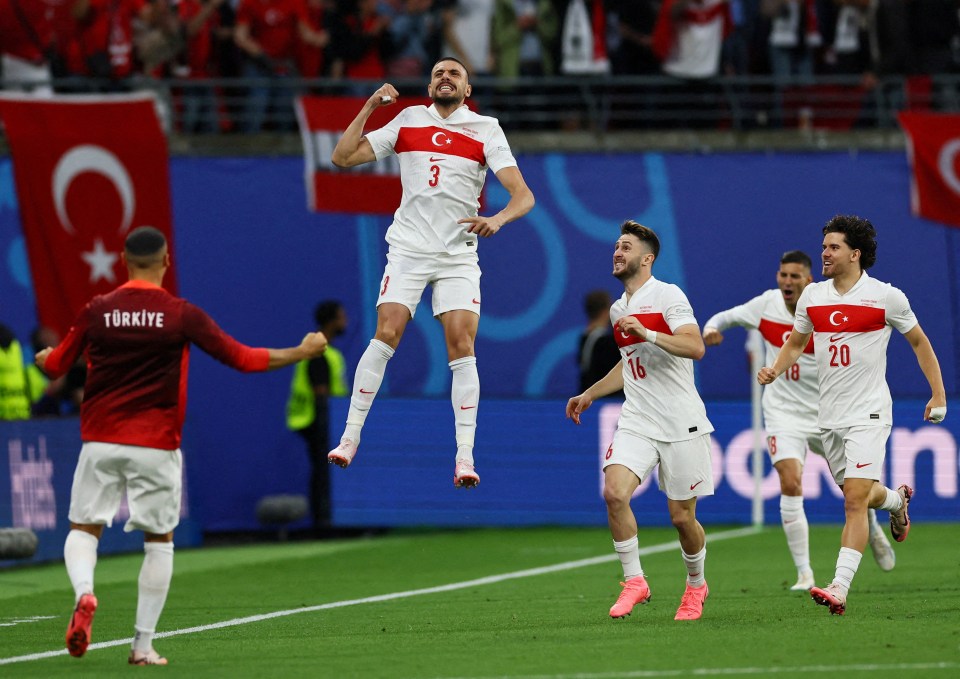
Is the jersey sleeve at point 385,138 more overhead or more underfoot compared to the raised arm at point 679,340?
more overhead

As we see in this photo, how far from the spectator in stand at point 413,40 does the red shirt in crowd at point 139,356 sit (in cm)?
1293

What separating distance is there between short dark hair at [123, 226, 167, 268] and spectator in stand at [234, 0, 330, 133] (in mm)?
12373

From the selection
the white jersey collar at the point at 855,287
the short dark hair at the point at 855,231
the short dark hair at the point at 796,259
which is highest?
the short dark hair at the point at 855,231

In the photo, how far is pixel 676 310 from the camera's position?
10.7m

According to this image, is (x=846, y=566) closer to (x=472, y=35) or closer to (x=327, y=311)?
(x=327, y=311)

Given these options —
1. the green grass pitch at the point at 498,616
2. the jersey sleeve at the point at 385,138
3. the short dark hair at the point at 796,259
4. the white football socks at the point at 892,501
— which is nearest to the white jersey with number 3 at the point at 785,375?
the short dark hair at the point at 796,259

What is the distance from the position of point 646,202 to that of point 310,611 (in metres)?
10.2

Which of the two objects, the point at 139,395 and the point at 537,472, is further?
the point at 537,472

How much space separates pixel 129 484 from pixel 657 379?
137 inches

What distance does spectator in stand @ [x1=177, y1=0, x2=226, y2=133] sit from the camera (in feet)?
69.5

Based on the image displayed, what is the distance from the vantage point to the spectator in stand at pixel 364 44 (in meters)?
21.4

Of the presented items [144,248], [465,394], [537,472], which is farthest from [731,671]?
[537,472]

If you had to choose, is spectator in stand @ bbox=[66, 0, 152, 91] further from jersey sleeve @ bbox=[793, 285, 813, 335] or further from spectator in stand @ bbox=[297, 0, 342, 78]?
jersey sleeve @ bbox=[793, 285, 813, 335]

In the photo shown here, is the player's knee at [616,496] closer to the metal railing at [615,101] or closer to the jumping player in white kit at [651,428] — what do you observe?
the jumping player in white kit at [651,428]
